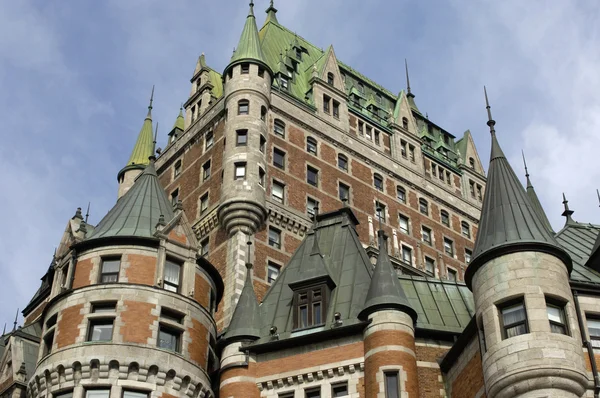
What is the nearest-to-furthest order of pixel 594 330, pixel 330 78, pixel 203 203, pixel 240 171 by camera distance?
pixel 594 330 < pixel 240 171 < pixel 203 203 < pixel 330 78

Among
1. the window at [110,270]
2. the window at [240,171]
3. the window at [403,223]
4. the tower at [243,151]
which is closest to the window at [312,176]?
the tower at [243,151]

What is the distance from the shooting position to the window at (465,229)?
8262cm

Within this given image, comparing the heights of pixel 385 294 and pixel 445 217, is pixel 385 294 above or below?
below

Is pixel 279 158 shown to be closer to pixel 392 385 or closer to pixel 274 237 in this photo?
pixel 274 237

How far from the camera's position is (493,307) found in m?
35.9

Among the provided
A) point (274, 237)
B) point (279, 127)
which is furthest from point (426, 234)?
point (274, 237)

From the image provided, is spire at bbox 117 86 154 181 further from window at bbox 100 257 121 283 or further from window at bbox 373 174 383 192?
window at bbox 100 257 121 283

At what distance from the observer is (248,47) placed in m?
73.1

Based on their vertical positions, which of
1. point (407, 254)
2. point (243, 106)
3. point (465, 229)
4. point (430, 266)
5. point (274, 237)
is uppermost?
point (243, 106)

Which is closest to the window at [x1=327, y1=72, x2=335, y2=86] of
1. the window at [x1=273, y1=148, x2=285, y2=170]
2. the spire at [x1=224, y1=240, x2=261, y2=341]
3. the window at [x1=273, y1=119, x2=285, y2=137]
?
the window at [x1=273, y1=119, x2=285, y2=137]

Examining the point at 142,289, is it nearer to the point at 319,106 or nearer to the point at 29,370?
the point at 29,370

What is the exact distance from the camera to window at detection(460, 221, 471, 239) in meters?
82.6

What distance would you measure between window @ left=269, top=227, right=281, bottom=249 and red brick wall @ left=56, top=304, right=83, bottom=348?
77.5 ft

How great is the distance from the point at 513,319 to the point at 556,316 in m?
1.53
